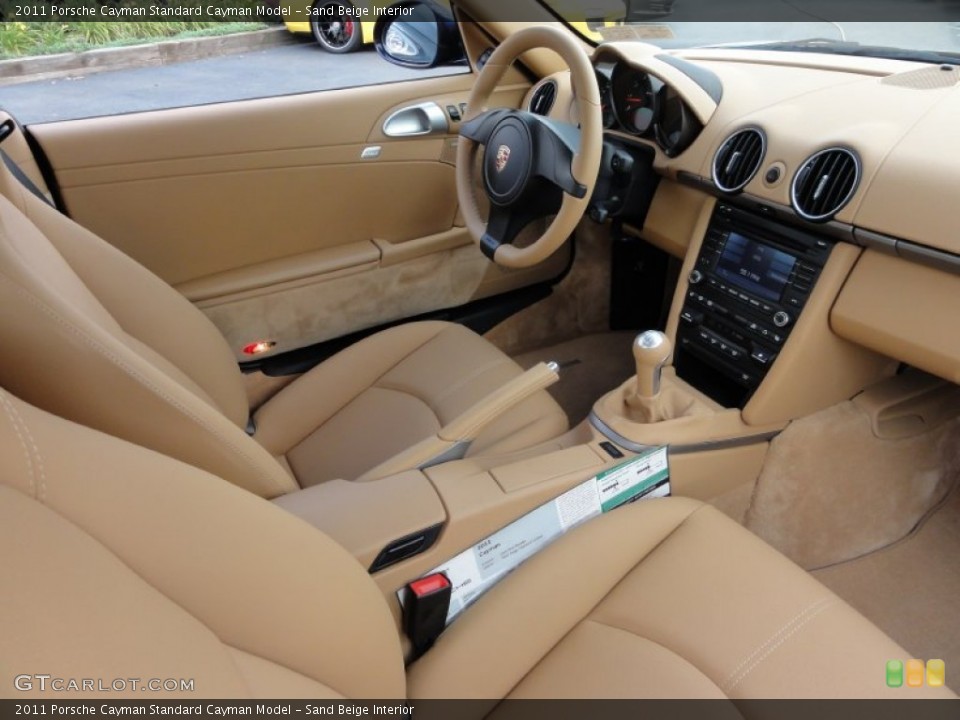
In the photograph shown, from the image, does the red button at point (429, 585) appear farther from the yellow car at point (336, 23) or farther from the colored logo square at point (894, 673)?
the yellow car at point (336, 23)

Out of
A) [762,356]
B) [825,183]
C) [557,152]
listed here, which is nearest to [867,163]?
[825,183]

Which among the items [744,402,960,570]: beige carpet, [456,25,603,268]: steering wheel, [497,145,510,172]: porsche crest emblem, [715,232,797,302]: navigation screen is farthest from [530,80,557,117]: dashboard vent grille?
[744,402,960,570]: beige carpet

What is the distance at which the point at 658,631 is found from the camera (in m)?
1.02

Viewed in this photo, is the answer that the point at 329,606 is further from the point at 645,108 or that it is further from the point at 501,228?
the point at 645,108

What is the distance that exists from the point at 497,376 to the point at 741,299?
508 mm

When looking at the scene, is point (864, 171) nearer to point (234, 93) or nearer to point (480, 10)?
point (480, 10)

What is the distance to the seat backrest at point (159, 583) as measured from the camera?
513mm

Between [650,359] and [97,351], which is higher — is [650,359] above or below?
below

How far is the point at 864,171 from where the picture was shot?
129 cm

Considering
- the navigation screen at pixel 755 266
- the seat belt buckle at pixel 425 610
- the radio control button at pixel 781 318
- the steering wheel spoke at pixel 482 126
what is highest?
the steering wheel spoke at pixel 482 126

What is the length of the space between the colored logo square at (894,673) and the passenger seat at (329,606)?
0.04 ft

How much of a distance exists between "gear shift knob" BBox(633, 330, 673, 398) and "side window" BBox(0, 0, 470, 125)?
41.4 inches

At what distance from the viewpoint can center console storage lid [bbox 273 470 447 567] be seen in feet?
3.39

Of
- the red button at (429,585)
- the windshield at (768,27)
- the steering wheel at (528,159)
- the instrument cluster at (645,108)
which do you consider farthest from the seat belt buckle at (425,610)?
the windshield at (768,27)
